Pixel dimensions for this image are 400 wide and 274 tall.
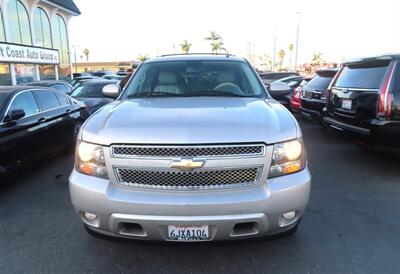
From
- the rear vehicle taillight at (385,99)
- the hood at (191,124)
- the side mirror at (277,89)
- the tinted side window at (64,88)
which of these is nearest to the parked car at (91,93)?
the tinted side window at (64,88)

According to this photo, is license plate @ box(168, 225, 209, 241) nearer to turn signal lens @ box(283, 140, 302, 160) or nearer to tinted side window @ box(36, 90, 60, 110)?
turn signal lens @ box(283, 140, 302, 160)

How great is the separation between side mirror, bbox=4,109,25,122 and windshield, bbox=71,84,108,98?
527 centimetres

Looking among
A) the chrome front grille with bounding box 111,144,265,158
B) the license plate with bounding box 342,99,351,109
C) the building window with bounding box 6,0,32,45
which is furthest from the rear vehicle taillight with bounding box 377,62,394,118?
the building window with bounding box 6,0,32,45

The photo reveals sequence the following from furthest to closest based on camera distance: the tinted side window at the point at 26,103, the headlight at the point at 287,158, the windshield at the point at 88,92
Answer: the windshield at the point at 88,92, the tinted side window at the point at 26,103, the headlight at the point at 287,158

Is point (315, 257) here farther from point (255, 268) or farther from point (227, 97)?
point (227, 97)

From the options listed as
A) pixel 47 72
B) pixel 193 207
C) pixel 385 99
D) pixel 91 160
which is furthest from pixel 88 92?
pixel 47 72

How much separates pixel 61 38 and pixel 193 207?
102 feet

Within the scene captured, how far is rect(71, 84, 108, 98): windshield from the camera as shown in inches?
413

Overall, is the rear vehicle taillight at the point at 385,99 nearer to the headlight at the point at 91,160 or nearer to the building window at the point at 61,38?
the headlight at the point at 91,160

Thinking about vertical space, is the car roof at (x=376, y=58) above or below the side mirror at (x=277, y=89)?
above

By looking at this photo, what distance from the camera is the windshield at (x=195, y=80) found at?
4.07 m

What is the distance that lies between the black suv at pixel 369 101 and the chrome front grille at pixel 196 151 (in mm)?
3051

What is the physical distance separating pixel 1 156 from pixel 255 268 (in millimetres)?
3601

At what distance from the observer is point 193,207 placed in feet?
8.31
